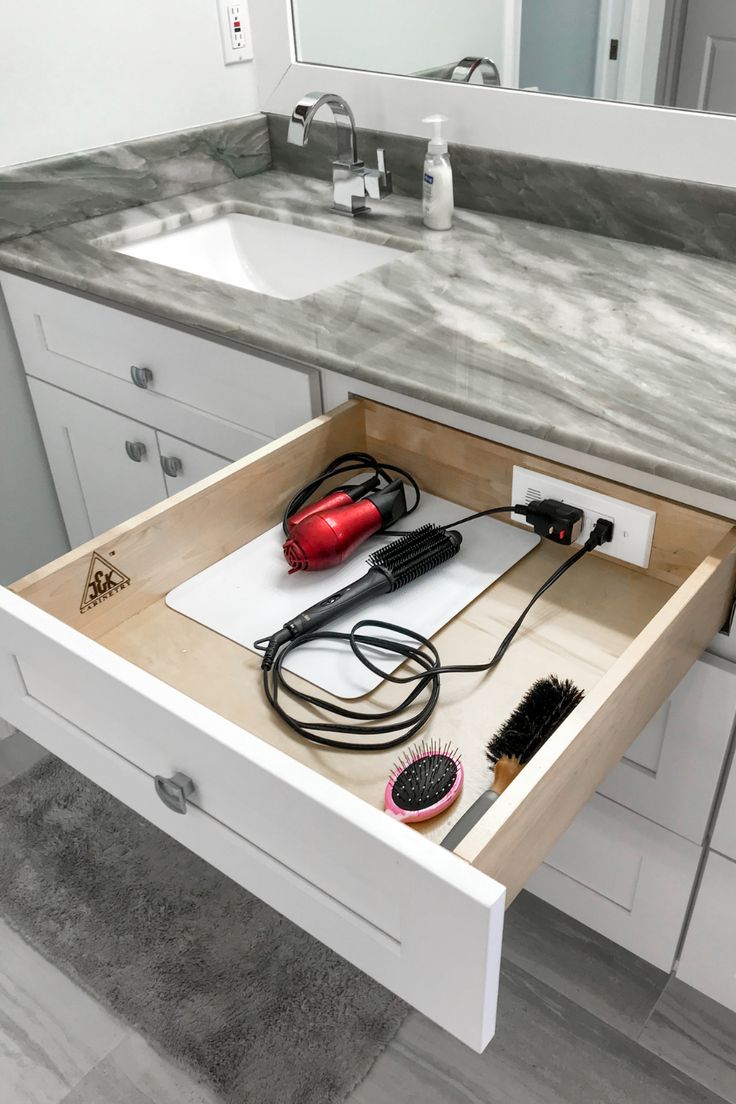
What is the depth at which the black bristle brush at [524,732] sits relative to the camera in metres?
0.71

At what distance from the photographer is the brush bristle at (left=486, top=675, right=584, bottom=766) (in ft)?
2.45

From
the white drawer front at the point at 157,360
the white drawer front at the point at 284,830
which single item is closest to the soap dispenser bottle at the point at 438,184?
the white drawer front at the point at 157,360

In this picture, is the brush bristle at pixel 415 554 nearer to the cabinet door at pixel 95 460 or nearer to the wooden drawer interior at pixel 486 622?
the wooden drawer interior at pixel 486 622

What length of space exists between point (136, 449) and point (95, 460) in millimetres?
170

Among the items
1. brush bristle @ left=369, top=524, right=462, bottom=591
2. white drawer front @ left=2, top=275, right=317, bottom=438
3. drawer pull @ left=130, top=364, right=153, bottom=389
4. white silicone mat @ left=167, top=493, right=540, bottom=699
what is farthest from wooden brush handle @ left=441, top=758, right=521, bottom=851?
drawer pull @ left=130, top=364, right=153, bottom=389

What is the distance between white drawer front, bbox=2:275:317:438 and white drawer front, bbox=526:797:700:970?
0.64 meters

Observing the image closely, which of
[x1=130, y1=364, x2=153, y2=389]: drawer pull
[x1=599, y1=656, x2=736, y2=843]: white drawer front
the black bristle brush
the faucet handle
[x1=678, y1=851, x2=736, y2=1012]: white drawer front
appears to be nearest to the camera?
the black bristle brush

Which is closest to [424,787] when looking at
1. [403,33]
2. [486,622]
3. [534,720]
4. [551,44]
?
[534,720]

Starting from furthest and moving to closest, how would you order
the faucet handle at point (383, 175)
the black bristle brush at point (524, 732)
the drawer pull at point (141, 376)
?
the faucet handle at point (383, 175) → the drawer pull at point (141, 376) → the black bristle brush at point (524, 732)

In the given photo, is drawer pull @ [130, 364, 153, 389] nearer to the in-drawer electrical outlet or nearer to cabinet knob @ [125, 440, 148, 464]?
cabinet knob @ [125, 440, 148, 464]

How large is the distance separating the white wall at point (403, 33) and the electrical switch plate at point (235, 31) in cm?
10

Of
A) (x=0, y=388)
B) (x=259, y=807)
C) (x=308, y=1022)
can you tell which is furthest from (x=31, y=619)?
(x=0, y=388)

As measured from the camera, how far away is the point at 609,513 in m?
0.95

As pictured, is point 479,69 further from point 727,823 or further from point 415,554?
point 727,823
